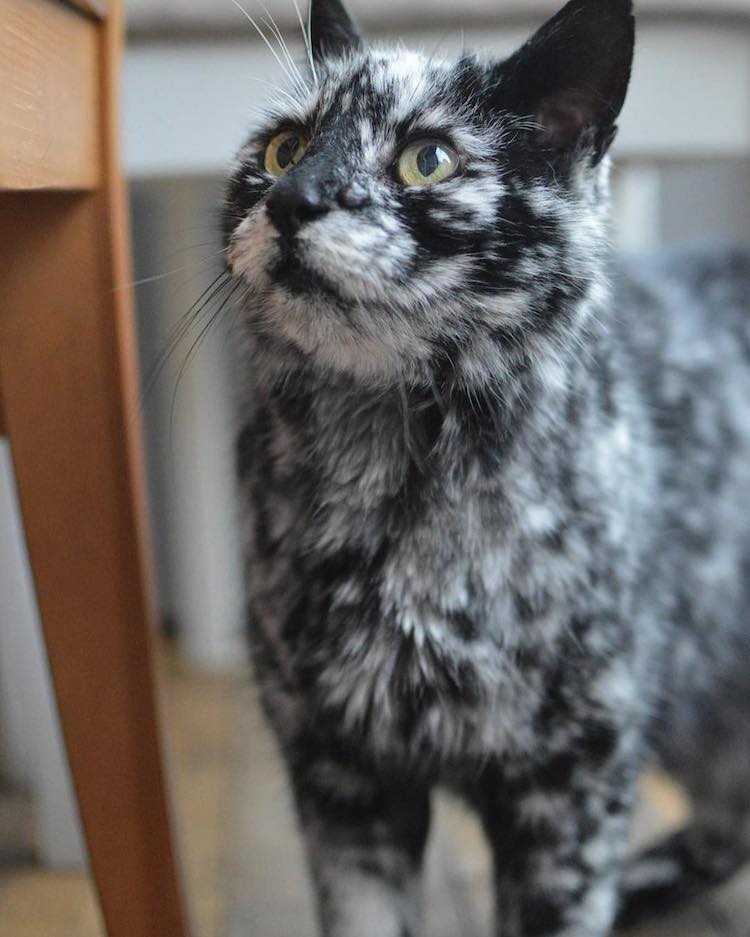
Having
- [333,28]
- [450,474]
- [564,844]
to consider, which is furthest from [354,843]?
[333,28]

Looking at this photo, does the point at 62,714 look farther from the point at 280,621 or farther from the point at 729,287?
the point at 729,287

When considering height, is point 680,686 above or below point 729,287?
below

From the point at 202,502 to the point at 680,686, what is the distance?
974 mm

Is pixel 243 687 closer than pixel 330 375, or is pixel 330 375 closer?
pixel 330 375

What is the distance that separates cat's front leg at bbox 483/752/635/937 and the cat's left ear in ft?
1.66

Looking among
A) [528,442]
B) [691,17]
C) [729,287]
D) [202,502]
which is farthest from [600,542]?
[202,502]

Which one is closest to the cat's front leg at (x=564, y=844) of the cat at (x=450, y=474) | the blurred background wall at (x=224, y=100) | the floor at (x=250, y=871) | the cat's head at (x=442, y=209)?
the cat at (x=450, y=474)

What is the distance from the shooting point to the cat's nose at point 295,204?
78 centimetres

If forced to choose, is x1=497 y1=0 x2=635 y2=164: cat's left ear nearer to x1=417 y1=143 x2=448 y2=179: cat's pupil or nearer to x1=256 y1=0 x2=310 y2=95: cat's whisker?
x1=417 y1=143 x2=448 y2=179: cat's pupil

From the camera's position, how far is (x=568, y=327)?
0.90 m

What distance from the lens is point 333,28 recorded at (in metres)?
1.03

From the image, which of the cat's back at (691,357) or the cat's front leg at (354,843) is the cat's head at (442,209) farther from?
the cat's front leg at (354,843)

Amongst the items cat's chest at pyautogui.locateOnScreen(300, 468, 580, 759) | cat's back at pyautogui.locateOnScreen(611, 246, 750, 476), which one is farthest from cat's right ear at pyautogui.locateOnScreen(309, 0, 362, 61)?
cat's chest at pyautogui.locateOnScreen(300, 468, 580, 759)

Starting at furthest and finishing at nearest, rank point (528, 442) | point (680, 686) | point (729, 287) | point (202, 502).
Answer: point (202, 502), point (729, 287), point (680, 686), point (528, 442)
